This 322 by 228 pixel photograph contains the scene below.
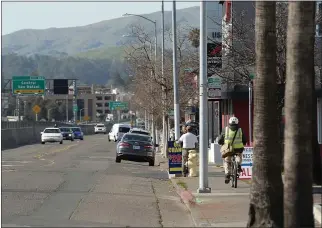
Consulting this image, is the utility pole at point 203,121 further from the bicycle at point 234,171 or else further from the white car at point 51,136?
the white car at point 51,136

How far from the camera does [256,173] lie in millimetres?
12266

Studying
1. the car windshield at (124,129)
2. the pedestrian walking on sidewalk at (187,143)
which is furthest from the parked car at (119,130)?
the pedestrian walking on sidewalk at (187,143)

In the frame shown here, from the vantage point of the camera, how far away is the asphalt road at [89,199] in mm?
14508

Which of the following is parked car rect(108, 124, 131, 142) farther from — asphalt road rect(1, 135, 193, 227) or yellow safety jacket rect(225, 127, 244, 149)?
yellow safety jacket rect(225, 127, 244, 149)

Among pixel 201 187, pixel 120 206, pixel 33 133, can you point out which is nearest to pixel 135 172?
pixel 201 187

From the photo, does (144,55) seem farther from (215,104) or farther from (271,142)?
(271,142)

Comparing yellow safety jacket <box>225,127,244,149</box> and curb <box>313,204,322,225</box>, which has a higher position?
yellow safety jacket <box>225,127,244,149</box>

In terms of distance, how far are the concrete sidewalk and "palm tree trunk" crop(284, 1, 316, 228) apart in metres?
1.70

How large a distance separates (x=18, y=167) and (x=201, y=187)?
13.2 m

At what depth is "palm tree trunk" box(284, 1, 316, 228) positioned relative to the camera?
11234 mm

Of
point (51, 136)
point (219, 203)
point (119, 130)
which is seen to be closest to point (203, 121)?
point (219, 203)

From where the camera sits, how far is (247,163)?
74.2ft

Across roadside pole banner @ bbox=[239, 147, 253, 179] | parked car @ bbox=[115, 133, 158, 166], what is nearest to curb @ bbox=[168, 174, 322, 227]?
roadside pole banner @ bbox=[239, 147, 253, 179]

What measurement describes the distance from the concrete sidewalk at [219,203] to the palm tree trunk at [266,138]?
4.13 feet
